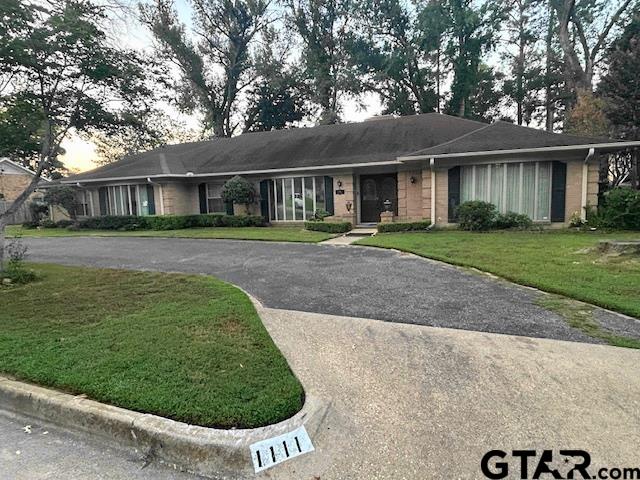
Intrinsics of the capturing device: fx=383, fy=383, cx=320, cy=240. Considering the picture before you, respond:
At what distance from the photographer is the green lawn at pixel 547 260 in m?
5.11

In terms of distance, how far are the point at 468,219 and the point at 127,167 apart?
1619cm

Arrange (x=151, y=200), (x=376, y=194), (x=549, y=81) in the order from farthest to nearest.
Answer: (x=549, y=81), (x=151, y=200), (x=376, y=194)

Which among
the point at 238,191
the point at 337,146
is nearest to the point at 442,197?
the point at 337,146

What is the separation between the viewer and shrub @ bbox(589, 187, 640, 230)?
10859mm

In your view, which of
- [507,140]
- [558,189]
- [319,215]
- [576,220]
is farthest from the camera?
[319,215]

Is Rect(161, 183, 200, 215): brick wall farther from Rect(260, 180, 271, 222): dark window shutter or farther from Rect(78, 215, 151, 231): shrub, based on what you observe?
Rect(260, 180, 271, 222): dark window shutter

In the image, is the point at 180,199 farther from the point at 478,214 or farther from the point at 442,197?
the point at 478,214

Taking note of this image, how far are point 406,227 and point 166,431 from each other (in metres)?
11.4

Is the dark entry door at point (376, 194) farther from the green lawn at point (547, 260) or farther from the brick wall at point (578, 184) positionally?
the brick wall at point (578, 184)

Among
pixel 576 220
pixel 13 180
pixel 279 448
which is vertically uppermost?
pixel 13 180

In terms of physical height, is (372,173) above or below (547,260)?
above

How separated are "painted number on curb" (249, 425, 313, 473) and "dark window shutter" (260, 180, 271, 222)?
14589 millimetres

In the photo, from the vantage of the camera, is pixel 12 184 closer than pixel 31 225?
No

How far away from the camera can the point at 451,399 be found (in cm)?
279
